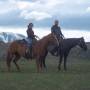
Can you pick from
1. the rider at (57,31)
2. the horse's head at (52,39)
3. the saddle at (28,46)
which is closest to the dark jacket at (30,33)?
the saddle at (28,46)

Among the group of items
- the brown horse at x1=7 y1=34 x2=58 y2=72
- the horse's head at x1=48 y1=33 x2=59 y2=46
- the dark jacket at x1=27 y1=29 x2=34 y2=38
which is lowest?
the brown horse at x1=7 y1=34 x2=58 y2=72

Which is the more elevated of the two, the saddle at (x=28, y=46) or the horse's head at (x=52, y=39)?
the horse's head at (x=52, y=39)

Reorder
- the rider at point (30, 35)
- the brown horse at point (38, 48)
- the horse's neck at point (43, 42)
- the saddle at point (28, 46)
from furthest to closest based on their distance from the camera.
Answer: the saddle at point (28, 46) → the horse's neck at point (43, 42) → the brown horse at point (38, 48) → the rider at point (30, 35)

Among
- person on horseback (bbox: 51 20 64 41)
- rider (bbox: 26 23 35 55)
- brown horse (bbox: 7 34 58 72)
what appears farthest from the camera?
person on horseback (bbox: 51 20 64 41)

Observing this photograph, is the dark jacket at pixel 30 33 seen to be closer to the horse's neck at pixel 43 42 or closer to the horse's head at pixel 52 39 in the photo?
the horse's neck at pixel 43 42

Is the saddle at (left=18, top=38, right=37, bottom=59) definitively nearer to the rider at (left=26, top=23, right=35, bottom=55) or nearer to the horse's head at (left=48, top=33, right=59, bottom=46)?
the rider at (left=26, top=23, right=35, bottom=55)

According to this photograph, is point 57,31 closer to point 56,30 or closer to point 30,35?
point 56,30

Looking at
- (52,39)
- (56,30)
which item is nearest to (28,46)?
(52,39)

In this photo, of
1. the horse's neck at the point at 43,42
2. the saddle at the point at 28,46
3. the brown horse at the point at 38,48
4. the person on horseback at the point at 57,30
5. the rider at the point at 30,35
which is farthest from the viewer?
the person on horseback at the point at 57,30

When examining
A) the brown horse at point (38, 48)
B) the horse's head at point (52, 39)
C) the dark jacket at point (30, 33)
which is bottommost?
the brown horse at point (38, 48)

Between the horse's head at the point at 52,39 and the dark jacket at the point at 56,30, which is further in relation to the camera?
the dark jacket at the point at 56,30

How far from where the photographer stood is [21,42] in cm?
2670

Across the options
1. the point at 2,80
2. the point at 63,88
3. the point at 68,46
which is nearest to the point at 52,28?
the point at 68,46

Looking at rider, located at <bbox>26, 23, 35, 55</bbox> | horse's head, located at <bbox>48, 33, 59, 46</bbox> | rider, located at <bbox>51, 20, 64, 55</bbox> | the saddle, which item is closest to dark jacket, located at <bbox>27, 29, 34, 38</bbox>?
rider, located at <bbox>26, 23, 35, 55</bbox>
